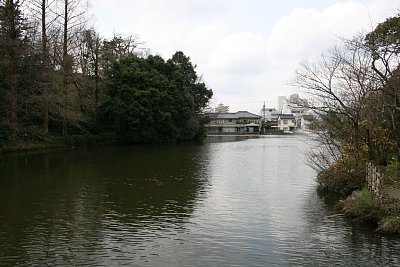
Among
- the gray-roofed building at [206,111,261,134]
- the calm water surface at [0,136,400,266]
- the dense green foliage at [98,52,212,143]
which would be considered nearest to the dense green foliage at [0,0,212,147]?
the dense green foliage at [98,52,212,143]

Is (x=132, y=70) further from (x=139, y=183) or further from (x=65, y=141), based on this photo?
(x=139, y=183)

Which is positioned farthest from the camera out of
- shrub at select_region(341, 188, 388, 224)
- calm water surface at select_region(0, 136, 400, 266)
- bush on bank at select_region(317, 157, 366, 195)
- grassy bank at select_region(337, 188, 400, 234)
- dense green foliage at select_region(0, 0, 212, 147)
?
dense green foliage at select_region(0, 0, 212, 147)

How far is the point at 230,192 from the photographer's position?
1479 cm

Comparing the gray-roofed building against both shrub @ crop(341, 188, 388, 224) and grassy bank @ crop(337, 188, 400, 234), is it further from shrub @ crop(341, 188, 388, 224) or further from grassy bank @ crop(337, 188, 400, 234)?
grassy bank @ crop(337, 188, 400, 234)

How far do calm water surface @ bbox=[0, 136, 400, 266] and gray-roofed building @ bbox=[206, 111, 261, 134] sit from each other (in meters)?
76.8

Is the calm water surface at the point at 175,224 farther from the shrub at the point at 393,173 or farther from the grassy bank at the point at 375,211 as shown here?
the shrub at the point at 393,173

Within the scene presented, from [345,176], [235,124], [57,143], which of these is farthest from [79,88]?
[235,124]

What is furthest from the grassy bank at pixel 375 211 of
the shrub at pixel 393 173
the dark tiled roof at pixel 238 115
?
the dark tiled roof at pixel 238 115

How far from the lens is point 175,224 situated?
1034 cm

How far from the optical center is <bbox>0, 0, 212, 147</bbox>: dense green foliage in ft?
96.0

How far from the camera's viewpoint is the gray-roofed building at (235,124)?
9544 cm

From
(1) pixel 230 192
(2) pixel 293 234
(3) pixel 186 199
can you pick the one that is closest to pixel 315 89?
(1) pixel 230 192

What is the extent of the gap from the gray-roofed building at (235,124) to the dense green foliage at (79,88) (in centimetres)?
4195

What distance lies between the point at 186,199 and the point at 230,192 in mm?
1961
